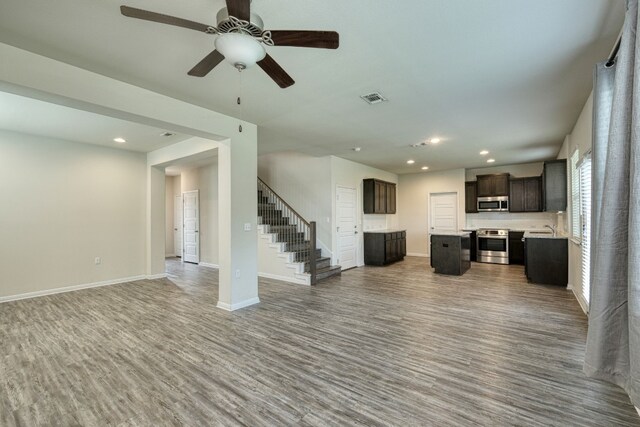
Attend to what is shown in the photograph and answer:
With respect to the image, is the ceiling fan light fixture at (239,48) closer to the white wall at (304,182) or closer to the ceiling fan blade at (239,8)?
the ceiling fan blade at (239,8)

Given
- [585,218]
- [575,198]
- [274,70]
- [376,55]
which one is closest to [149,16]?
[274,70]

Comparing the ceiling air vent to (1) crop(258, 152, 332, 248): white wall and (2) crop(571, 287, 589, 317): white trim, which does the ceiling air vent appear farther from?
(2) crop(571, 287, 589, 317): white trim

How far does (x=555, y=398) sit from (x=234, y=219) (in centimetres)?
393

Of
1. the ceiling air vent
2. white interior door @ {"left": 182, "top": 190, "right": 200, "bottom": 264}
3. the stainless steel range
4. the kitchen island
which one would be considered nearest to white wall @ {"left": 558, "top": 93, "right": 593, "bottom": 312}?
the kitchen island

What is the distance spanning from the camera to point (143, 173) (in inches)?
257

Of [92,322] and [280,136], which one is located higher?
[280,136]

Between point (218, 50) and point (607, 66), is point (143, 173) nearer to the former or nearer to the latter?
point (218, 50)

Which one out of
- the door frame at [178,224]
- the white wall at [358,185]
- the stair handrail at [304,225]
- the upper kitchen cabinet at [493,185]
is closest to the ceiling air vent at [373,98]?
the stair handrail at [304,225]

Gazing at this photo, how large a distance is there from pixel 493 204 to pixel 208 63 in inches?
336

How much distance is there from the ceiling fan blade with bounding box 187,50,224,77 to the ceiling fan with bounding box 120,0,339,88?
15mm

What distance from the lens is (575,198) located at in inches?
187

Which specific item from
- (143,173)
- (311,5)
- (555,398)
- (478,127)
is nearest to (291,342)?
(555,398)

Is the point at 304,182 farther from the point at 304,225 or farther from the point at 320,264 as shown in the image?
the point at 320,264

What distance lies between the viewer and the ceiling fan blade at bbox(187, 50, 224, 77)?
2033 millimetres
